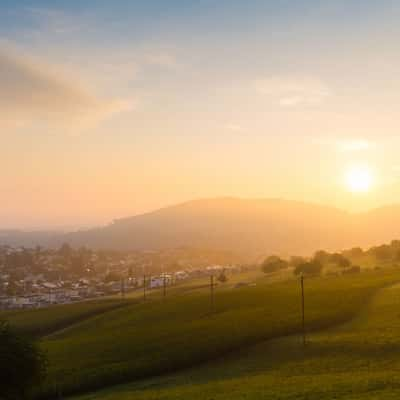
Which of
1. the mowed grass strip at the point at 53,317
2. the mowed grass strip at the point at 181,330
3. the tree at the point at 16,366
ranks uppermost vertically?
the tree at the point at 16,366

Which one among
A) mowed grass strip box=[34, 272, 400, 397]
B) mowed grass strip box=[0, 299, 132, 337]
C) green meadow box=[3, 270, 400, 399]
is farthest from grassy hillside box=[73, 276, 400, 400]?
mowed grass strip box=[0, 299, 132, 337]

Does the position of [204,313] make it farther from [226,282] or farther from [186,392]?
[226,282]

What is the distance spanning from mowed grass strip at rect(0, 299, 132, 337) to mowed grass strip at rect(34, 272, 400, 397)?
1543 centimetres

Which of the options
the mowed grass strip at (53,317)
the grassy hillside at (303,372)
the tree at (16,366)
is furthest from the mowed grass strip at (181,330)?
the mowed grass strip at (53,317)

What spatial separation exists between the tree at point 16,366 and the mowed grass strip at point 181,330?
40.5ft

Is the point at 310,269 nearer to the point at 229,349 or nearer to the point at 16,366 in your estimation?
the point at 229,349

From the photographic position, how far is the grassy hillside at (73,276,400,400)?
40.6 m

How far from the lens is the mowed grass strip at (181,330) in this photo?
64062mm

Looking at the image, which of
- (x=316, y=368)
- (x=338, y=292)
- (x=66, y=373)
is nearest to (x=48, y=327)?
(x=66, y=373)

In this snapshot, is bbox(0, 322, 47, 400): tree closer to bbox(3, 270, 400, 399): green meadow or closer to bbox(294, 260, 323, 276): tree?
bbox(3, 270, 400, 399): green meadow

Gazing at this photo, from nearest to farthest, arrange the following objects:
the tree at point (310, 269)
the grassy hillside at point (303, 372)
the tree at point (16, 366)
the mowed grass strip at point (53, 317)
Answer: the grassy hillside at point (303, 372)
the tree at point (16, 366)
the mowed grass strip at point (53, 317)
the tree at point (310, 269)

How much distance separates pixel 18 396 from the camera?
4738 centimetres

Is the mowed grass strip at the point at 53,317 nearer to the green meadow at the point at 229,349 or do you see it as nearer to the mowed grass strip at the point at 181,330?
the green meadow at the point at 229,349

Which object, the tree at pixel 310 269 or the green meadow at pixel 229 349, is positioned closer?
the green meadow at pixel 229 349
